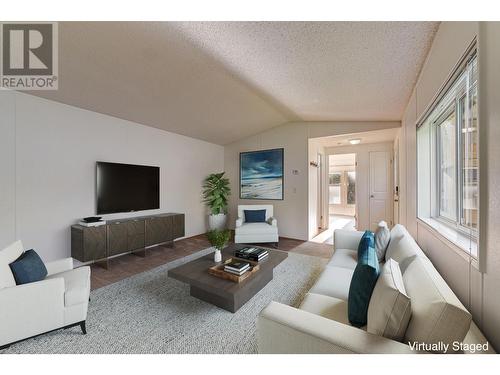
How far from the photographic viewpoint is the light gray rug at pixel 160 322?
5.01 ft

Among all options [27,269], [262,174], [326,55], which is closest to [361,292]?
[326,55]

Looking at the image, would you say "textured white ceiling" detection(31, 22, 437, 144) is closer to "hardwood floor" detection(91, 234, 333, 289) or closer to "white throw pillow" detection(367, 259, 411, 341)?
"white throw pillow" detection(367, 259, 411, 341)

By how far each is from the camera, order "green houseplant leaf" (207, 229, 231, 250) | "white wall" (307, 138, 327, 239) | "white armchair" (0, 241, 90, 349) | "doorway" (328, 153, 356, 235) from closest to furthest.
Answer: "white armchair" (0, 241, 90, 349), "green houseplant leaf" (207, 229, 231, 250), "white wall" (307, 138, 327, 239), "doorway" (328, 153, 356, 235)

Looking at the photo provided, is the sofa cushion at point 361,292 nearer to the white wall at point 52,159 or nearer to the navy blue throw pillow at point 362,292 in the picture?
the navy blue throw pillow at point 362,292

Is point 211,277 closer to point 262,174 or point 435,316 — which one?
point 435,316

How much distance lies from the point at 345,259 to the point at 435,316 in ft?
4.91

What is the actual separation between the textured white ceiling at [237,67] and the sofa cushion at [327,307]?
210cm

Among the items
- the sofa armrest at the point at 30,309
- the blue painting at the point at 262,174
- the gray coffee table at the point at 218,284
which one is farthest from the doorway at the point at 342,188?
the sofa armrest at the point at 30,309

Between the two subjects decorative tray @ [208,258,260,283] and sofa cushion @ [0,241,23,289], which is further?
decorative tray @ [208,258,260,283]

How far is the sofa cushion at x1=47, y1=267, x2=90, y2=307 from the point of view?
1.61 meters

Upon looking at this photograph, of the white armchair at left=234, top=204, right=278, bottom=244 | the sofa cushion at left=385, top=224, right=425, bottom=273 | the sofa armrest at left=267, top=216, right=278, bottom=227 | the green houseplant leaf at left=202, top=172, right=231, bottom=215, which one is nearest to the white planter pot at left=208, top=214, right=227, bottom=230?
the green houseplant leaf at left=202, top=172, right=231, bottom=215
